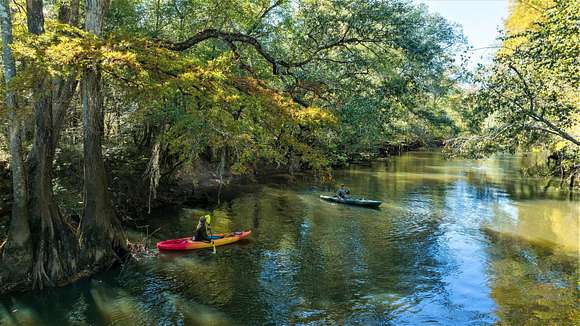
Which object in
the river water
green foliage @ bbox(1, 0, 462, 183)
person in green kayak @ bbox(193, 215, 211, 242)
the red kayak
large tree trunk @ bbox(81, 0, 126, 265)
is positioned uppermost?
green foliage @ bbox(1, 0, 462, 183)

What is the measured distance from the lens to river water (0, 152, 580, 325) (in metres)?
11.1

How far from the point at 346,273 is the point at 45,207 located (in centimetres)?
893

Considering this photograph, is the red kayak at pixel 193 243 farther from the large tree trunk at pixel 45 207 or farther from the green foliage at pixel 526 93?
the green foliage at pixel 526 93

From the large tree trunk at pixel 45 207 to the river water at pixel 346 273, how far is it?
0.66m

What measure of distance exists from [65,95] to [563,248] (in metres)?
18.6

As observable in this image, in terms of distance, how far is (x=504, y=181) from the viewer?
35719mm

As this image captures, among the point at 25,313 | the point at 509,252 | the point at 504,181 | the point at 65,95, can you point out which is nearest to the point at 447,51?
the point at 509,252

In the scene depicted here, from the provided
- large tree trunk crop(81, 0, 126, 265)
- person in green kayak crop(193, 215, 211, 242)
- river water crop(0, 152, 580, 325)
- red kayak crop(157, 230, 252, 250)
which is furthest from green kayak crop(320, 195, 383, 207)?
large tree trunk crop(81, 0, 126, 265)

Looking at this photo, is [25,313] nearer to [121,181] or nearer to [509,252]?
[121,181]

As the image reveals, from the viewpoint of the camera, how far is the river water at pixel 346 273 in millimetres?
11070

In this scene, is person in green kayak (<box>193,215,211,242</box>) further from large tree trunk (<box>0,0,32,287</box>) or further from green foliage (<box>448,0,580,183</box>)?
green foliage (<box>448,0,580,183</box>)

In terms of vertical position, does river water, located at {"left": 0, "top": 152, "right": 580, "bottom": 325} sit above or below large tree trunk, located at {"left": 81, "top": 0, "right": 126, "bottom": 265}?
below

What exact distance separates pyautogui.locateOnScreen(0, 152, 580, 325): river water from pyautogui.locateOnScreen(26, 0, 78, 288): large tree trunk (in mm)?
656

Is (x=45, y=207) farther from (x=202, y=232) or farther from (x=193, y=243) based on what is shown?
(x=202, y=232)
